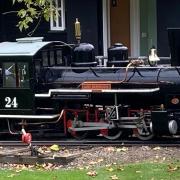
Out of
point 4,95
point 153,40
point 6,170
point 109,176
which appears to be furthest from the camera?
point 153,40

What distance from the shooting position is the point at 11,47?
42.4ft

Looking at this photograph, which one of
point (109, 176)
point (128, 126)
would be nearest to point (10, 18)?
point (128, 126)

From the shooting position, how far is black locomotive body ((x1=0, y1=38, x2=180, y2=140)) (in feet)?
39.2

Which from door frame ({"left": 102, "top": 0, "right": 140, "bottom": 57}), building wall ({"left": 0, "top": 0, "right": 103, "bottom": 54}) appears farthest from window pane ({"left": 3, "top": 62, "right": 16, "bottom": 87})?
door frame ({"left": 102, "top": 0, "right": 140, "bottom": 57})

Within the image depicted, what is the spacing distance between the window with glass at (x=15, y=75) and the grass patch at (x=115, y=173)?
2.82 metres

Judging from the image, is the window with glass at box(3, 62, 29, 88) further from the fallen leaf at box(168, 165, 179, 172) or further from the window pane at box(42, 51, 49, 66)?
the fallen leaf at box(168, 165, 179, 172)

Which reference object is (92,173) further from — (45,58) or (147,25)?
(147,25)

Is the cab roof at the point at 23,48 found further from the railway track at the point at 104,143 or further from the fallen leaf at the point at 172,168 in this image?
the fallen leaf at the point at 172,168

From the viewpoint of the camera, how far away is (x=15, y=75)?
12.4 meters

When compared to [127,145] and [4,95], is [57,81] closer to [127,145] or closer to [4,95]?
[4,95]

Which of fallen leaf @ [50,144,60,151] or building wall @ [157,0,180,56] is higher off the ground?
building wall @ [157,0,180,56]

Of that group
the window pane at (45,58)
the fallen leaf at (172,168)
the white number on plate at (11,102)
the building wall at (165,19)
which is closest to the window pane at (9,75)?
the white number on plate at (11,102)

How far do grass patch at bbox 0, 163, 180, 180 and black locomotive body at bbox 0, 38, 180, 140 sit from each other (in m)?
1.96

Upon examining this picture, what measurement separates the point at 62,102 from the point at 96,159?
7.48 ft
